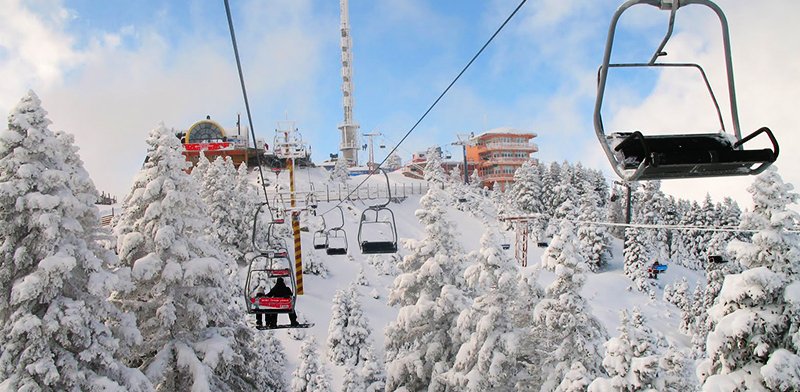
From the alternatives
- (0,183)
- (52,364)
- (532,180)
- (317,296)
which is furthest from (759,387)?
(532,180)

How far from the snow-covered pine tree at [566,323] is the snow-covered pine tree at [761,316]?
5047 mm

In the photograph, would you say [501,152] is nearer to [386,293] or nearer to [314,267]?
[386,293]

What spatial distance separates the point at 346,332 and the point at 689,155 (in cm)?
3644

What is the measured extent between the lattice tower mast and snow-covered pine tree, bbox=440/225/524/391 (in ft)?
257

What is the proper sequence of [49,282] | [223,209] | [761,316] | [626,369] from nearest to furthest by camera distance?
[761,316]
[49,282]
[626,369]
[223,209]

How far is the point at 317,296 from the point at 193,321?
28.4m

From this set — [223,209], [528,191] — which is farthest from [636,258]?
[223,209]

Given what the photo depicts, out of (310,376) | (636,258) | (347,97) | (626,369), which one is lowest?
(310,376)

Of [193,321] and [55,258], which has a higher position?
[55,258]

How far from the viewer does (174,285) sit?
16.8 meters

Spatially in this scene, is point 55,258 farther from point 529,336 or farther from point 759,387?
point 759,387

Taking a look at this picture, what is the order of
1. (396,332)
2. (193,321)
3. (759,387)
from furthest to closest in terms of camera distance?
(396,332) → (193,321) → (759,387)

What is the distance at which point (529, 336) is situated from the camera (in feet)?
63.3

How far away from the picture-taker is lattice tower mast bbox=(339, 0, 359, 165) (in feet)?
304
